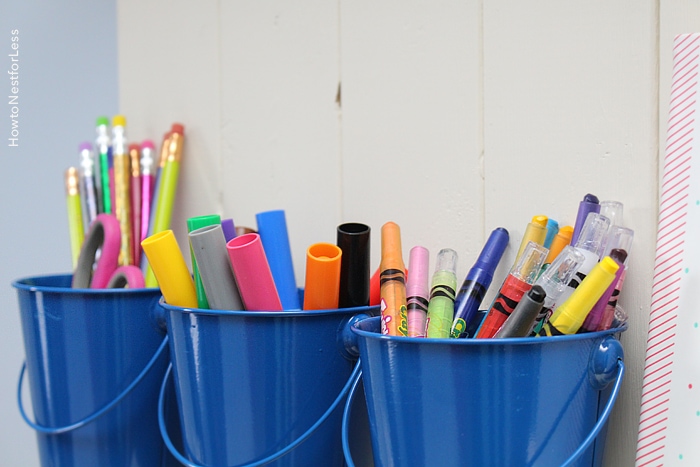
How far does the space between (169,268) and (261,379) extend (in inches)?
4.3

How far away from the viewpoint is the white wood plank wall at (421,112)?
0.47 metres

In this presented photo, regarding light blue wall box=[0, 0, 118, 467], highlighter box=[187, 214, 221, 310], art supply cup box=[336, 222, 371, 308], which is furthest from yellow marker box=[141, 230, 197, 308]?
light blue wall box=[0, 0, 118, 467]

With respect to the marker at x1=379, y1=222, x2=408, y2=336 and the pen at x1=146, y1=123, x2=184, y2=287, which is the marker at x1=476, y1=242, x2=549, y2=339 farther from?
the pen at x1=146, y1=123, x2=184, y2=287

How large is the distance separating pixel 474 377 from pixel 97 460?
1.33ft

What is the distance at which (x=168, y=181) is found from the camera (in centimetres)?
80

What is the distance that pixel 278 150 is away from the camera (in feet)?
2.42

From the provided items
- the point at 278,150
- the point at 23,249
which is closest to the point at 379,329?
the point at 278,150

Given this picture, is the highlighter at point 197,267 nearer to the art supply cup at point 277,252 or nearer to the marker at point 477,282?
the art supply cup at point 277,252

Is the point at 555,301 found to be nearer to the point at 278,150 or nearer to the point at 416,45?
the point at 416,45

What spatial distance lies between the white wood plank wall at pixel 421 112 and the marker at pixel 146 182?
0.04 m

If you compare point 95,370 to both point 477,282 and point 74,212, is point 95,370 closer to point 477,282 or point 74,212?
point 74,212

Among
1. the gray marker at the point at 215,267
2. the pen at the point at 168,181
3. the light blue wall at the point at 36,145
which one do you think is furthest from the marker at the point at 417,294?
the light blue wall at the point at 36,145

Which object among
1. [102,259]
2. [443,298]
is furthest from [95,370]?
[443,298]

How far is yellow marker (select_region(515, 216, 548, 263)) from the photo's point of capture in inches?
19.4
